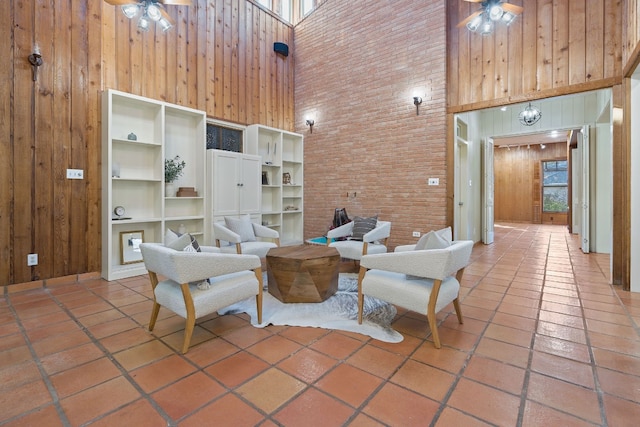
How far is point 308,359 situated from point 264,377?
31 cm

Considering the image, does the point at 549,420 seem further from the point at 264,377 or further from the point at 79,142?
the point at 79,142

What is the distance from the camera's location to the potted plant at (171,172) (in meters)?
4.54

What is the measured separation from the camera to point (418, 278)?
238 cm

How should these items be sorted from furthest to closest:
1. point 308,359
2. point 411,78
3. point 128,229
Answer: point 411,78, point 128,229, point 308,359

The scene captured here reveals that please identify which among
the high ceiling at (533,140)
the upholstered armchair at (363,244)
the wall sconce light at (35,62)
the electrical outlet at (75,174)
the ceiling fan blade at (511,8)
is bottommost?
the upholstered armchair at (363,244)

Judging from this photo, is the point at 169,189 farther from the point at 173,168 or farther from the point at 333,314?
the point at 333,314

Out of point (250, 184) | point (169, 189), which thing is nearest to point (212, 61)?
point (250, 184)

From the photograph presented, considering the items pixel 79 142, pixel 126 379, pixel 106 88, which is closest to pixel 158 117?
pixel 106 88

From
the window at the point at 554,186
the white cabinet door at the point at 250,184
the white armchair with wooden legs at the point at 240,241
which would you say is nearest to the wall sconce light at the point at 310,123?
the white cabinet door at the point at 250,184

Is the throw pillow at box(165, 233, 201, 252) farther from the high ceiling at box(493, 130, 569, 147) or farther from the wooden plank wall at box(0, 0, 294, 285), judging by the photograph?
the high ceiling at box(493, 130, 569, 147)

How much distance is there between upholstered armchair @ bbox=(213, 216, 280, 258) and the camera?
3949mm

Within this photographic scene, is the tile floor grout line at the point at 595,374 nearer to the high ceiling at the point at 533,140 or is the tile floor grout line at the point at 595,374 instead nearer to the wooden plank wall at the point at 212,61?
the wooden plank wall at the point at 212,61

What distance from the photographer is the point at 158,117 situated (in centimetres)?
436

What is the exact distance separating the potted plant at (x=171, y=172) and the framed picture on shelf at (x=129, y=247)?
2.37 ft
